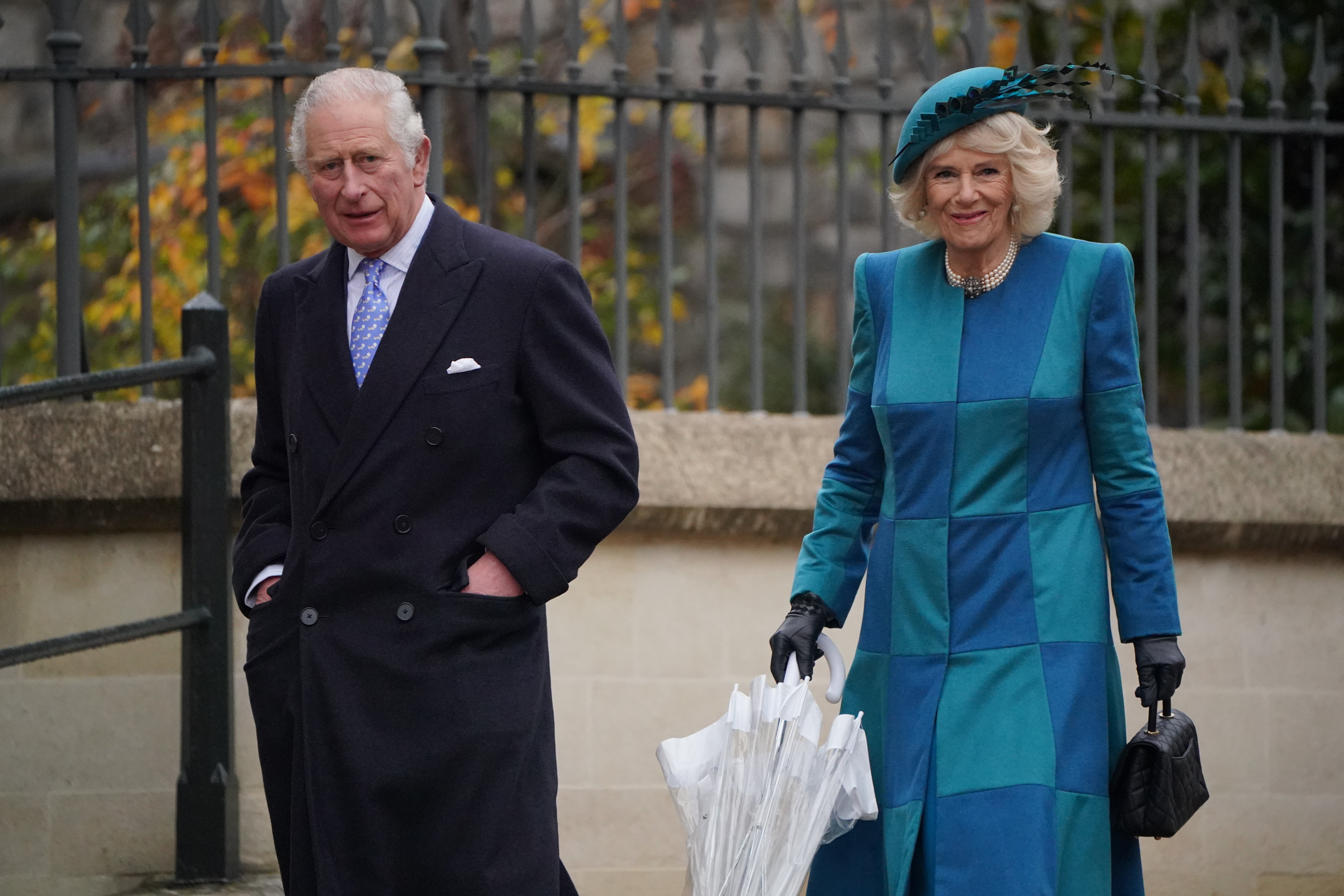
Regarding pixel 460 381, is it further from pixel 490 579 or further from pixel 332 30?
pixel 332 30

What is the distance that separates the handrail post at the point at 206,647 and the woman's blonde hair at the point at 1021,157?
2.11m

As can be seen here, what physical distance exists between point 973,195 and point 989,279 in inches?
6.7

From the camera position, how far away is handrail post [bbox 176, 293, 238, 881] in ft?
14.2

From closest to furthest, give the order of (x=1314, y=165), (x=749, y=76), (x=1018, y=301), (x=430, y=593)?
1. (x=430, y=593)
2. (x=1018, y=301)
3. (x=749, y=76)
4. (x=1314, y=165)

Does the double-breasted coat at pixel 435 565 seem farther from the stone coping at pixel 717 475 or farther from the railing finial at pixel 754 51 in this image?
the railing finial at pixel 754 51

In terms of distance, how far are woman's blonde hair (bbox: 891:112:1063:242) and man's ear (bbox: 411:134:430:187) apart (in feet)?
2.95

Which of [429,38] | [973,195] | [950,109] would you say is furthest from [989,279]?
[429,38]

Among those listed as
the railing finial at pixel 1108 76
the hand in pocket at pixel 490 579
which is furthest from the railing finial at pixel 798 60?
the hand in pocket at pixel 490 579

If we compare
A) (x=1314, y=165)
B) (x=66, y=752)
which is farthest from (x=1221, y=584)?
(x=66, y=752)

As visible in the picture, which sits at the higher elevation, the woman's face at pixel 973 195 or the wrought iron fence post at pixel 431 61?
the wrought iron fence post at pixel 431 61

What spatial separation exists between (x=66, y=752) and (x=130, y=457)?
0.75m

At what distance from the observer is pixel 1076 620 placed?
295 cm

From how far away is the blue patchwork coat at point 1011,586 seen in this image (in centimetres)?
292

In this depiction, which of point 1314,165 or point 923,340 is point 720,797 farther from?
point 1314,165
